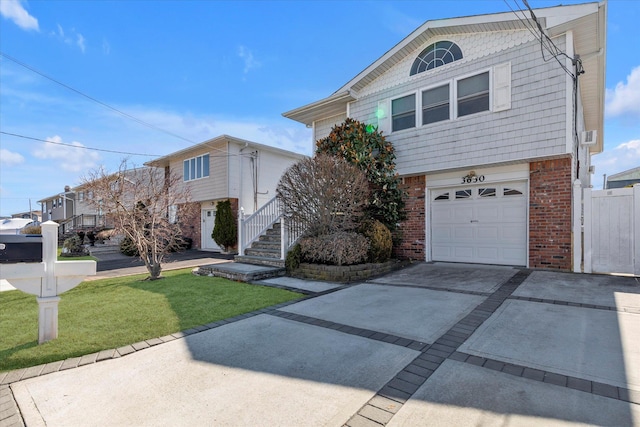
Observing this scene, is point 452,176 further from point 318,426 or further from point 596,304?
point 318,426

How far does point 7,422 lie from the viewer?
7.91 feet

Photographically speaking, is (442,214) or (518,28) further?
(442,214)

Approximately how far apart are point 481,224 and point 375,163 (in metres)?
3.41

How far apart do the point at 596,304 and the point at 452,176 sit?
207 inches

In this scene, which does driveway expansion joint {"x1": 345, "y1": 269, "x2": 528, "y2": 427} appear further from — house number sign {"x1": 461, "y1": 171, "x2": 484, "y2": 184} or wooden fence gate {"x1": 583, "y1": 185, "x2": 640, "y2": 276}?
house number sign {"x1": 461, "y1": 171, "x2": 484, "y2": 184}

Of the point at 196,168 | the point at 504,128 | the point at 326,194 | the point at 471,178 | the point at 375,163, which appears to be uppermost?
the point at 196,168

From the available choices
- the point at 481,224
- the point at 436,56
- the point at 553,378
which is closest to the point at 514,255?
the point at 481,224

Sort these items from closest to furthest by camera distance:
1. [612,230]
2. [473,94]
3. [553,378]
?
[553,378]
[612,230]
[473,94]

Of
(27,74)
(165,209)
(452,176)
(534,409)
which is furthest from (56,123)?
(534,409)

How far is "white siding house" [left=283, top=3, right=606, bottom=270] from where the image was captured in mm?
7750

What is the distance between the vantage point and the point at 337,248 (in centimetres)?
779

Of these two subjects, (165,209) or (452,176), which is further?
(452,176)

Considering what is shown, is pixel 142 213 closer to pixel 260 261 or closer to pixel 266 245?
pixel 260 261

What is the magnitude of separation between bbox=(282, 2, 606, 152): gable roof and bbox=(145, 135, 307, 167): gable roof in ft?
13.6
